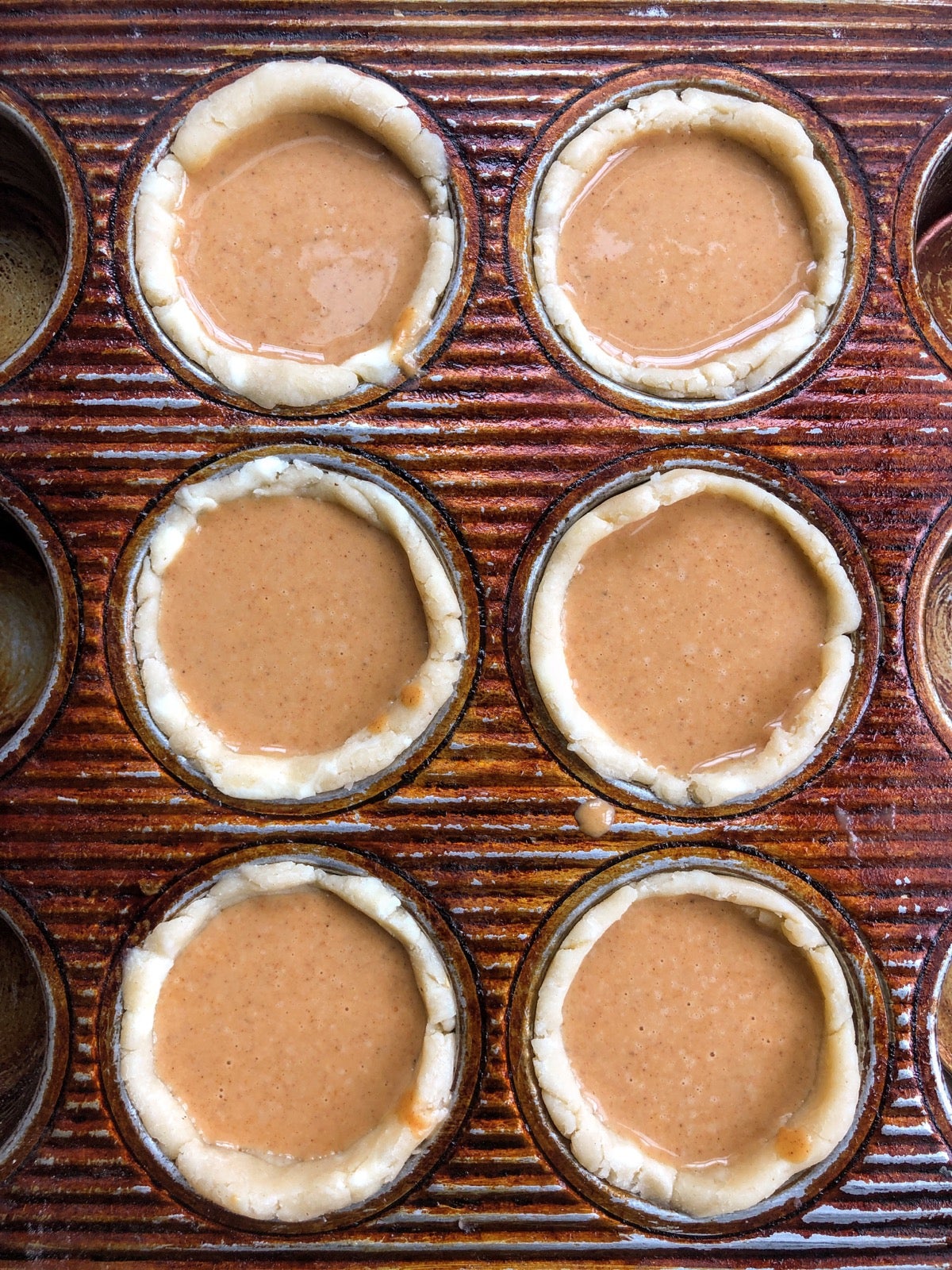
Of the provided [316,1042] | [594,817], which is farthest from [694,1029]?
[316,1042]

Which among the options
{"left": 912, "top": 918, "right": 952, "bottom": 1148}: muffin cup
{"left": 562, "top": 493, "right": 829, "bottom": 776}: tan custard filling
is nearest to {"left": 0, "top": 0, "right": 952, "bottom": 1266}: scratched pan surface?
{"left": 912, "top": 918, "right": 952, "bottom": 1148}: muffin cup

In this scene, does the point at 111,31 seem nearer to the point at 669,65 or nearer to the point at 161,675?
the point at 669,65

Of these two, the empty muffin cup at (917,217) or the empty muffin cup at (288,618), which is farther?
the empty muffin cup at (917,217)

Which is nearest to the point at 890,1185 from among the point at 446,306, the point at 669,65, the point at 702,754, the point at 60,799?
the point at 702,754

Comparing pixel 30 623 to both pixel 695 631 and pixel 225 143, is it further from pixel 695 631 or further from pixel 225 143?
pixel 695 631

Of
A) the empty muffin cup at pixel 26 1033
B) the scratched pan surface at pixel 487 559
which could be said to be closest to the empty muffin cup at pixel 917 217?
the scratched pan surface at pixel 487 559

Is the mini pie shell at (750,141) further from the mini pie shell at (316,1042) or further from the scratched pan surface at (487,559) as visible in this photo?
the mini pie shell at (316,1042)
